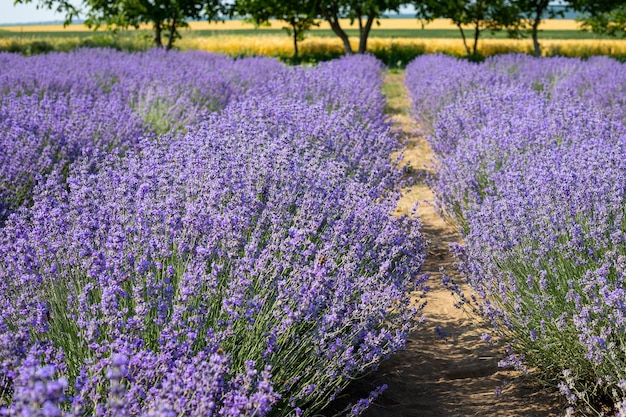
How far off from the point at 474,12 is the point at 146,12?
507 inches

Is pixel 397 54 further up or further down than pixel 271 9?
further down

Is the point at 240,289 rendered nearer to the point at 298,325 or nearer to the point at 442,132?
the point at 298,325

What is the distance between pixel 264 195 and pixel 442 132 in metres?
3.44

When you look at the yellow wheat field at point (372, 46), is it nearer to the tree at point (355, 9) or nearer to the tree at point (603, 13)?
the tree at point (603, 13)

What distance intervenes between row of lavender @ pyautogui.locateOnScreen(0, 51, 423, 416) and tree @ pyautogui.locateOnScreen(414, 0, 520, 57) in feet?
69.4

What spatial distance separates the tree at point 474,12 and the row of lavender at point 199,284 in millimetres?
21162

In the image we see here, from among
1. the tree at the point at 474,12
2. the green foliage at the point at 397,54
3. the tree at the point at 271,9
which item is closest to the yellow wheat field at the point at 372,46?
the green foliage at the point at 397,54

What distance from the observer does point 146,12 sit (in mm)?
19281

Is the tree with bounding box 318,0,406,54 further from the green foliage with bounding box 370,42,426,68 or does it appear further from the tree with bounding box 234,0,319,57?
the green foliage with bounding box 370,42,426,68

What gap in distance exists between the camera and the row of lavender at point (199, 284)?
1847 millimetres

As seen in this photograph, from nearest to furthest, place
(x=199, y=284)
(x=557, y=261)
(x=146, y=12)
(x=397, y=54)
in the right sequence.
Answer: (x=199, y=284)
(x=557, y=261)
(x=146, y=12)
(x=397, y=54)

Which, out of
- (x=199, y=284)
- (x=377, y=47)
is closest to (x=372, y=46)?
(x=377, y=47)

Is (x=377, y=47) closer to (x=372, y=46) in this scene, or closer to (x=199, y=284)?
(x=372, y=46)

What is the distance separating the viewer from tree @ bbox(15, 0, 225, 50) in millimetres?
19406
